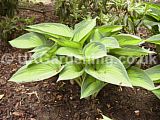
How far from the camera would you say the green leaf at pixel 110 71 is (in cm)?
182

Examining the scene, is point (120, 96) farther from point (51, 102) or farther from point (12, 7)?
point (12, 7)

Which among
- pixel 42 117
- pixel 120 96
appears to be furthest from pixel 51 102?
pixel 120 96

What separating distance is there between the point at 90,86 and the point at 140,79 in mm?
316

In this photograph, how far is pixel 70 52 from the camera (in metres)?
1.97

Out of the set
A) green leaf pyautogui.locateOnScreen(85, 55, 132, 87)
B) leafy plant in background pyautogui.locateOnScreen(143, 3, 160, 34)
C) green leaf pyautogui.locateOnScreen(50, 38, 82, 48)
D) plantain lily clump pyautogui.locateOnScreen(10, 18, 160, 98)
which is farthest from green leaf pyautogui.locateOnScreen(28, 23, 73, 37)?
leafy plant in background pyautogui.locateOnScreen(143, 3, 160, 34)

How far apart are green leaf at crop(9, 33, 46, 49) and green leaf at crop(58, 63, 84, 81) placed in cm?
34

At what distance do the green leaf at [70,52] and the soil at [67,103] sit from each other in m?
0.34

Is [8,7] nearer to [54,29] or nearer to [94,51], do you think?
[54,29]

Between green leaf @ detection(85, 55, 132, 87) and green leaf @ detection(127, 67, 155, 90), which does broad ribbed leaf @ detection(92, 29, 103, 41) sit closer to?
green leaf @ detection(85, 55, 132, 87)

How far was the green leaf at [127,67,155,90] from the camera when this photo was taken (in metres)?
1.92

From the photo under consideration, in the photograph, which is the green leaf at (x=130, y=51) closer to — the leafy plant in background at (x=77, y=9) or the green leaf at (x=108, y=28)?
the green leaf at (x=108, y=28)

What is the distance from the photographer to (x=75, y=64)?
199 centimetres

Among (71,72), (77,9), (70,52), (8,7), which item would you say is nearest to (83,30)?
(70,52)

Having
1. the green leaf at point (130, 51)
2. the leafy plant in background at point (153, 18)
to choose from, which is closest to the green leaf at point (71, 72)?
the green leaf at point (130, 51)
